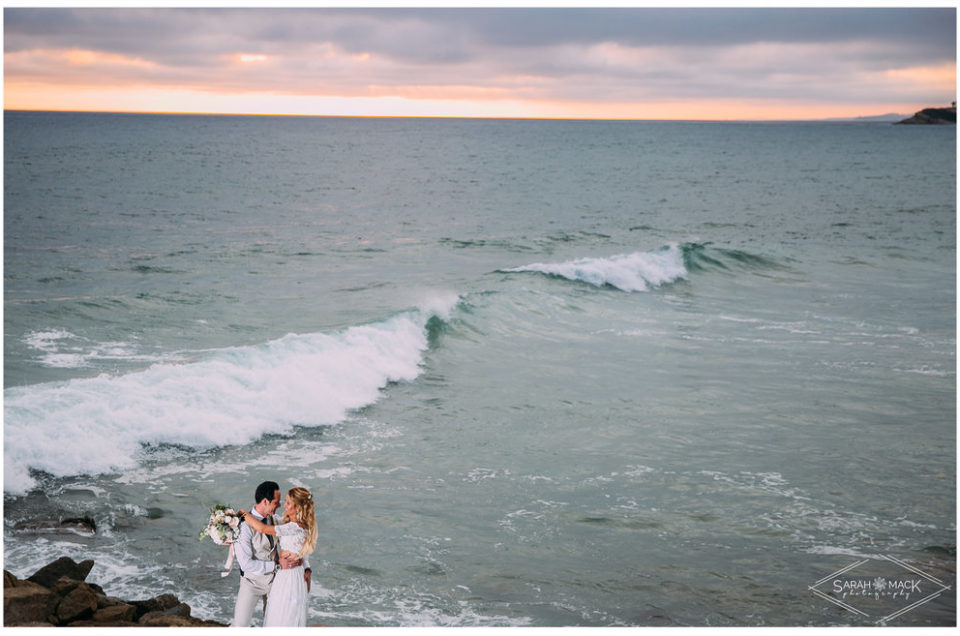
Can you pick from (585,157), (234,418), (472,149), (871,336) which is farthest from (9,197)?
(472,149)

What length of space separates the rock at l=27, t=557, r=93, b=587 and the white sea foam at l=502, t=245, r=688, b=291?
58.4ft

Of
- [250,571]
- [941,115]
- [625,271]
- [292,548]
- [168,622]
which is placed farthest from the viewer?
[941,115]

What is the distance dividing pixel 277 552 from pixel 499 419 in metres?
6.77

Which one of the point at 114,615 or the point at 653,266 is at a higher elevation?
the point at 653,266

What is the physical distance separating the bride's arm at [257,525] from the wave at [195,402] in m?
5.29

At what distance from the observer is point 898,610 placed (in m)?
7.50

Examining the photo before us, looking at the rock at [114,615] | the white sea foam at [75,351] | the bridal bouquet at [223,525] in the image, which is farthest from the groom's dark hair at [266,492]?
the white sea foam at [75,351]

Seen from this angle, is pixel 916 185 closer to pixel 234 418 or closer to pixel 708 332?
pixel 708 332

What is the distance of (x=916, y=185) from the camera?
58.5 meters

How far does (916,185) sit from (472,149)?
2339 inches

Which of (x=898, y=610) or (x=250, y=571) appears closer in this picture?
(x=250, y=571)

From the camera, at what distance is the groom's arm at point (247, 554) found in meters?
5.95

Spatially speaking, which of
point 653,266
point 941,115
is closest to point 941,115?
point 941,115

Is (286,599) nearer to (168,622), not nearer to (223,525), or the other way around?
(223,525)
